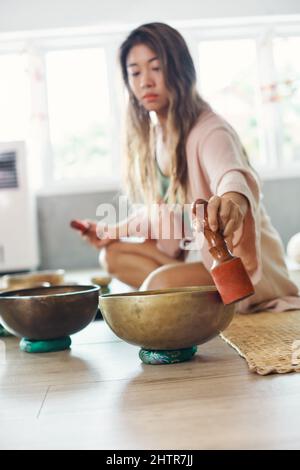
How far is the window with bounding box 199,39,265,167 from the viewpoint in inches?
182

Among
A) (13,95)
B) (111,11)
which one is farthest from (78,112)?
(111,11)

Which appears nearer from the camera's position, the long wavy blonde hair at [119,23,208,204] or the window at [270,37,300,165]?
the long wavy blonde hair at [119,23,208,204]

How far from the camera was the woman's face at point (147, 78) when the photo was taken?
177 cm

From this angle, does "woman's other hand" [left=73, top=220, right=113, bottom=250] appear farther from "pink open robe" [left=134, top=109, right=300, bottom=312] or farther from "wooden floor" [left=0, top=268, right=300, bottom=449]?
"wooden floor" [left=0, top=268, right=300, bottom=449]

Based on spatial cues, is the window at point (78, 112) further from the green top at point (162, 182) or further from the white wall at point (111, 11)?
the green top at point (162, 182)

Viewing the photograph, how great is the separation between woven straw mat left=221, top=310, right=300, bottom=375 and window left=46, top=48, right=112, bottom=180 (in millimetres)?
3226

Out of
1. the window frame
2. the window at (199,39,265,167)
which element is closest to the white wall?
the window frame

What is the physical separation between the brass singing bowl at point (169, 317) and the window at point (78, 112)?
12.1ft

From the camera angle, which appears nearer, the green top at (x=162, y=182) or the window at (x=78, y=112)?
the green top at (x=162, y=182)

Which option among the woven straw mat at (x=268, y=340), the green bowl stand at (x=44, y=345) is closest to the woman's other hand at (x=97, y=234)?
the woven straw mat at (x=268, y=340)

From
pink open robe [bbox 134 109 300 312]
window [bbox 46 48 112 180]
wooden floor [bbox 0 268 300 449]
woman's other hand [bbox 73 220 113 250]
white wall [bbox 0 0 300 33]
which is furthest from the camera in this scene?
window [bbox 46 48 112 180]

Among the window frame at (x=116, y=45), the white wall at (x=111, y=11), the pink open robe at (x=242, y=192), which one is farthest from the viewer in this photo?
the window frame at (x=116, y=45)

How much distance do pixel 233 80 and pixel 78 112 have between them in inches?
48.3
